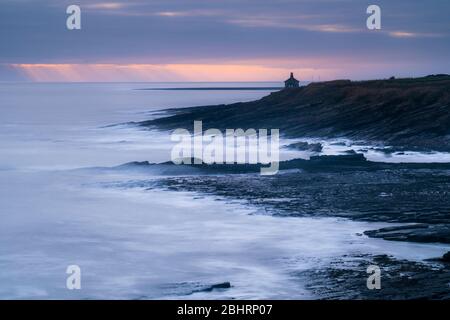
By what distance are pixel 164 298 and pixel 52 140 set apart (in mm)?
38970

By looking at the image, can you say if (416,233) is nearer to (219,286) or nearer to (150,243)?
(219,286)

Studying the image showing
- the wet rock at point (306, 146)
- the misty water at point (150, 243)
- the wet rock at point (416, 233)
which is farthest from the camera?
the wet rock at point (306, 146)

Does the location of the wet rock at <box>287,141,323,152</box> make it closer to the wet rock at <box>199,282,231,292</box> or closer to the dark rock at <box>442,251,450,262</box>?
the dark rock at <box>442,251,450,262</box>

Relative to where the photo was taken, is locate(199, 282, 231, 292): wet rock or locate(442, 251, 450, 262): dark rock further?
locate(442, 251, 450, 262): dark rock

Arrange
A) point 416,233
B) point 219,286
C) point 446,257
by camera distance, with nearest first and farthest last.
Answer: point 219,286 < point 446,257 < point 416,233

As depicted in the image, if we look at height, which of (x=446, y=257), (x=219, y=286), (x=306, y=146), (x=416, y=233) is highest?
(x=306, y=146)

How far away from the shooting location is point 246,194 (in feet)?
84.5

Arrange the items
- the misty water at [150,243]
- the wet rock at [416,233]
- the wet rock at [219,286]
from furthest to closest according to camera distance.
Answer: the wet rock at [416,233] → the misty water at [150,243] → the wet rock at [219,286]

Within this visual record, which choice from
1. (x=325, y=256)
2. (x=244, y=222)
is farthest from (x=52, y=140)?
(x=325, y=256)

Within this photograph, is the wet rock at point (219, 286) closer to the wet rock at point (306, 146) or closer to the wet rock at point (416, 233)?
the wet rock at point (416, 233)

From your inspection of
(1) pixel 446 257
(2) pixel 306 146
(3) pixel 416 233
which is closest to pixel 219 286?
(1) pixel 446 257

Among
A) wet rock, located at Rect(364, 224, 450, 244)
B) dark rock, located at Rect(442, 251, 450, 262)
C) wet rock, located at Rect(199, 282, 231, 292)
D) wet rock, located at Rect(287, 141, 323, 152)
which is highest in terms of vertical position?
wet rock, located at Rect(287, 141, 323, 152)

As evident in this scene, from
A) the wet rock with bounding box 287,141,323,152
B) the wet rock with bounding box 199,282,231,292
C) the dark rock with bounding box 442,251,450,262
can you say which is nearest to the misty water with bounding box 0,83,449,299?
the wet rock with bounding box 199,282,231,292

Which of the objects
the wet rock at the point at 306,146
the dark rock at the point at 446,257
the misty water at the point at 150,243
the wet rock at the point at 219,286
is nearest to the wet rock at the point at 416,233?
the misty water at the point at 150,243
